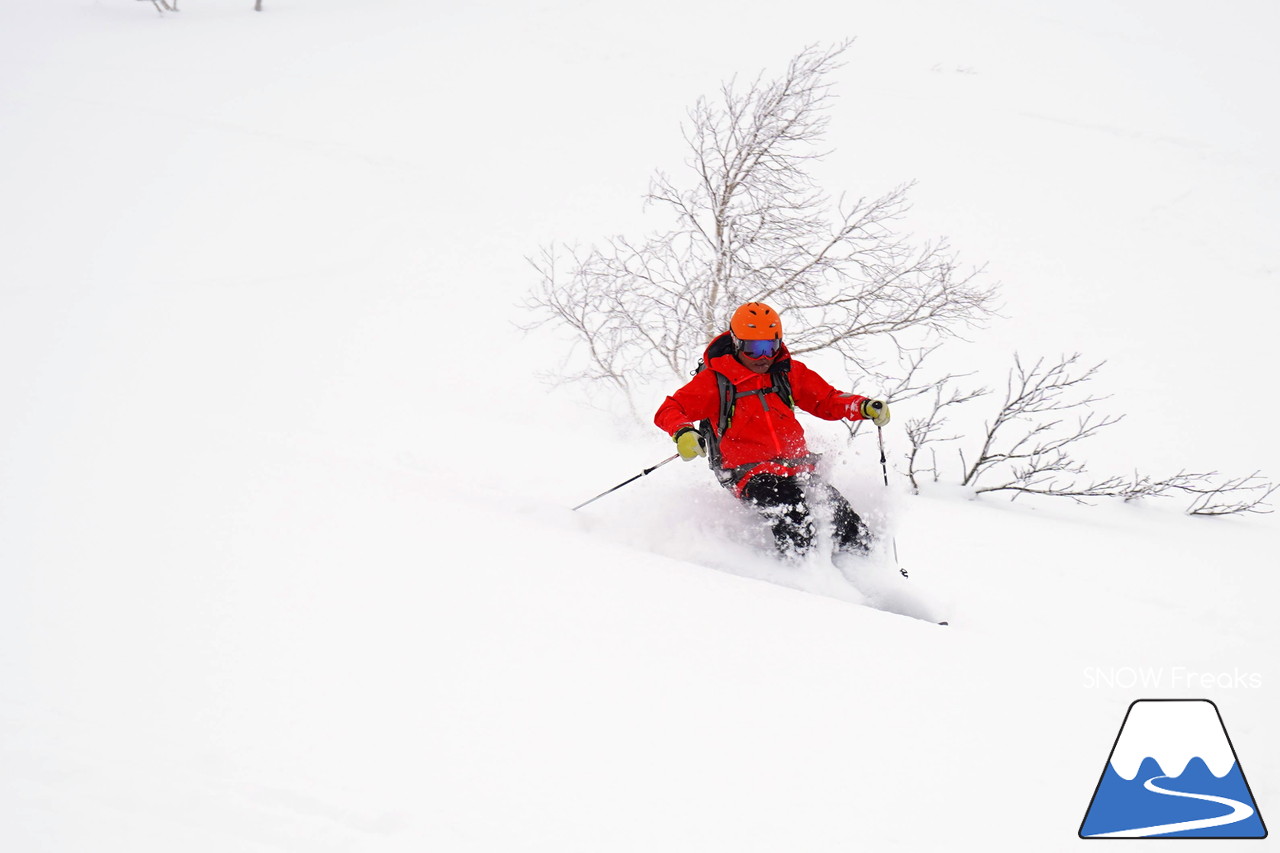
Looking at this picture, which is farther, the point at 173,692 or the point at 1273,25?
the point at 1273,25

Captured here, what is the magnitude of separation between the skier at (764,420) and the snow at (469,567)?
287mm

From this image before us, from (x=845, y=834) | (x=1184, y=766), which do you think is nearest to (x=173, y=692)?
(x=845, y=834)

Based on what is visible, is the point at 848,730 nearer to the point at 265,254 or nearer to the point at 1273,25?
the point at 265,254

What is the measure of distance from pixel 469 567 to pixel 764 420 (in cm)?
204

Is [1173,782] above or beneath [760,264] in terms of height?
beneath

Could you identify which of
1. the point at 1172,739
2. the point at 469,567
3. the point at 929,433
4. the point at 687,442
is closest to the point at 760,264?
the point at 929,433

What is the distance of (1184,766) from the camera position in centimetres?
279

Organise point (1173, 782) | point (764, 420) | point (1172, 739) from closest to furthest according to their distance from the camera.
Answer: point (1173, 782) → point (1172, 739) → point (764, 420)

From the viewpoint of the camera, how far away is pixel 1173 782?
2.73 m

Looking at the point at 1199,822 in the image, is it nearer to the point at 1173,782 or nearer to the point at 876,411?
the point at 1173,782

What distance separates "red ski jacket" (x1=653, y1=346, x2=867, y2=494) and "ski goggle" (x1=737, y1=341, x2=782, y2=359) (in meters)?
0.09

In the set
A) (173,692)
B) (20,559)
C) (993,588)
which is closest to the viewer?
(173,692)

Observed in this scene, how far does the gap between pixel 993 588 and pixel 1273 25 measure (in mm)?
33673

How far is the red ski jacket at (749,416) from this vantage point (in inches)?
183
